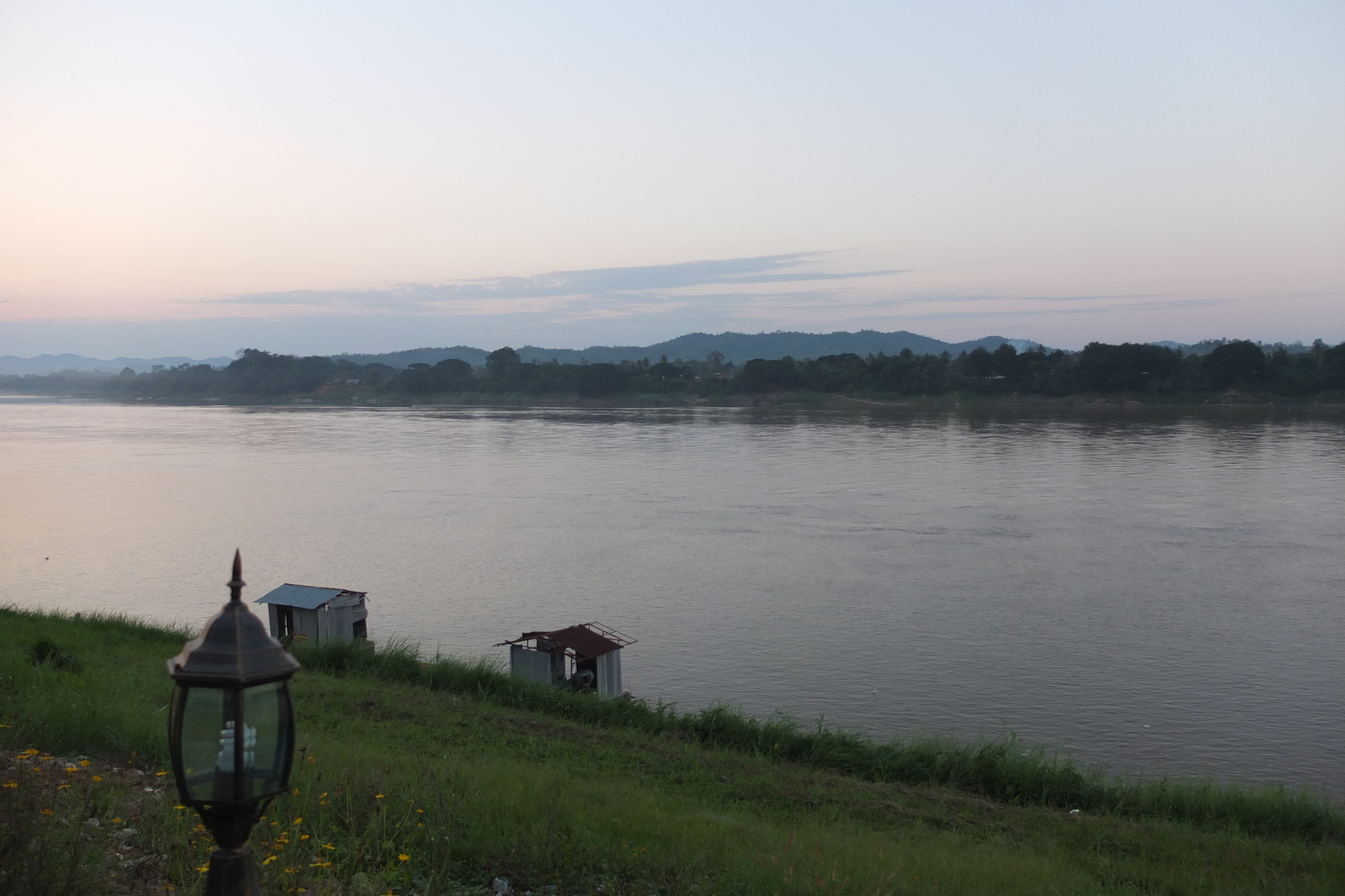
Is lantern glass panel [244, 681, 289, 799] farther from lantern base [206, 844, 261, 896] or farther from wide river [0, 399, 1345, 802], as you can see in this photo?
wide river [0, 399, 1345, 802]

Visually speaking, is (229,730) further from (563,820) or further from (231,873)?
(563,820)

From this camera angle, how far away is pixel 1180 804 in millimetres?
8422

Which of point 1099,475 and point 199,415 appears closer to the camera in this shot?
point 1099,475

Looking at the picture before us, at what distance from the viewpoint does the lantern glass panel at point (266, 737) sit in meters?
2.84

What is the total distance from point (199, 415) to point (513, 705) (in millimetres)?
87898

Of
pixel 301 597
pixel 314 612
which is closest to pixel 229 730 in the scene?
pixel 314 612

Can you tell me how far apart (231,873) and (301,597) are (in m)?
11.3

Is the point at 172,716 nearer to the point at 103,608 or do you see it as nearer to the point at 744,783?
the point at 744,783

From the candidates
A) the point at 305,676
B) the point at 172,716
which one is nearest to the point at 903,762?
the point at 305,676

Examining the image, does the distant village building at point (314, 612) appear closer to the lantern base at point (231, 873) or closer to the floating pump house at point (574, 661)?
the floating pump house at point (574, 661)

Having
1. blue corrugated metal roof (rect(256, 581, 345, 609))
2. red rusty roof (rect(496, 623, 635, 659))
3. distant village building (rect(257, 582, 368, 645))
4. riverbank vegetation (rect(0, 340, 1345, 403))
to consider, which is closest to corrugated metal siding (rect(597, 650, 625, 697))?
red rusty roof (rect(496, 623, 635, 659))

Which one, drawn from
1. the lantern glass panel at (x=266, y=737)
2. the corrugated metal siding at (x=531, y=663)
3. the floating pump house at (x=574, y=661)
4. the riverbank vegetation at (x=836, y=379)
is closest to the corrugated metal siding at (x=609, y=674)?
the floating pump house at (x=574, y=661)

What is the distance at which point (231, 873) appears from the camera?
2797 mm

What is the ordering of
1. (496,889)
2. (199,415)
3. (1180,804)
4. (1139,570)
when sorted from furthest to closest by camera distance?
1. (199,415)
2. (1139,570)
3. (1180,804)
4. (496,889)
